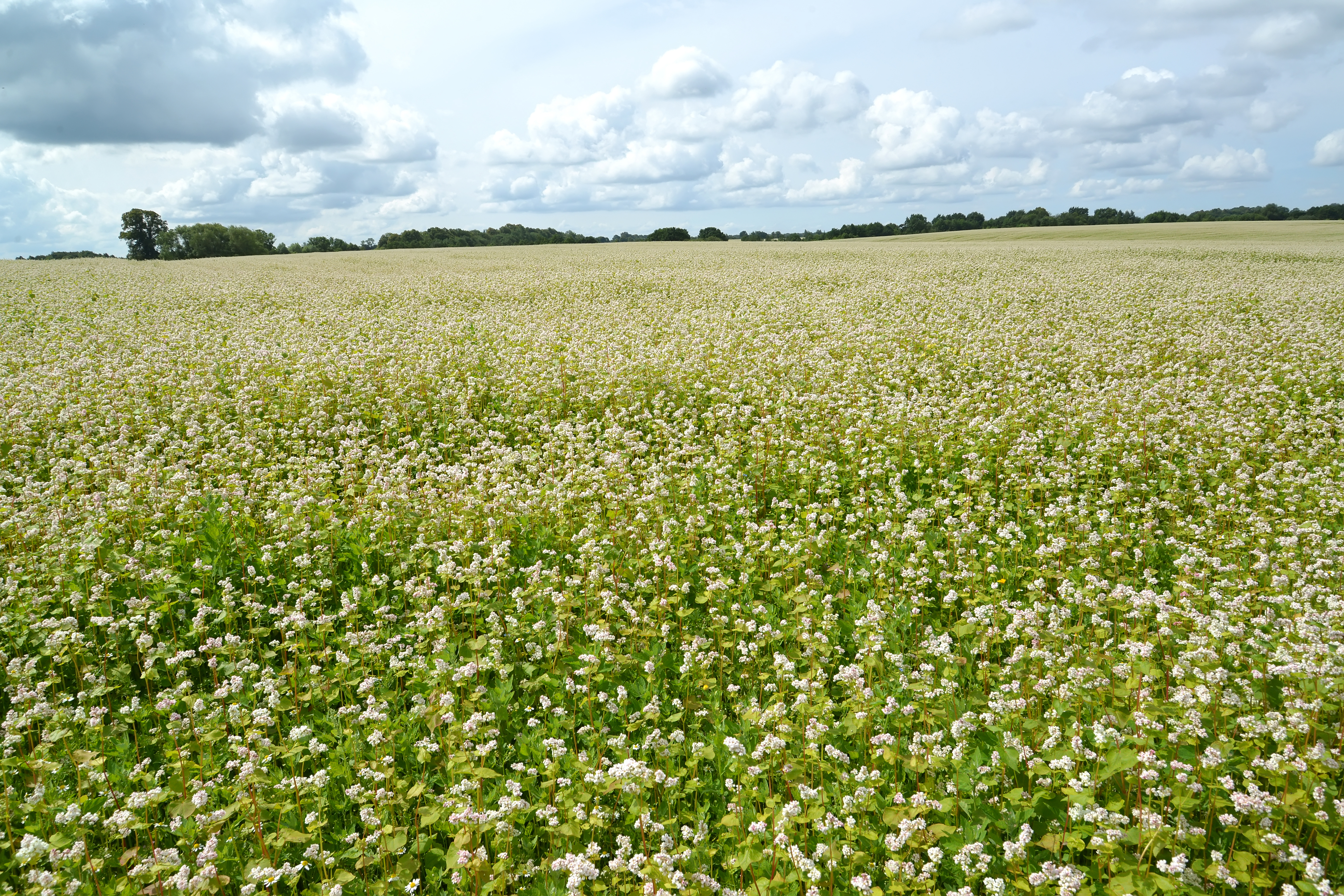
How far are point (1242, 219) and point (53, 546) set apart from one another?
128611 mm

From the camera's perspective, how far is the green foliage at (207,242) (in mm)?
105500

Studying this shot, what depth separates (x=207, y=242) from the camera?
105062 mm

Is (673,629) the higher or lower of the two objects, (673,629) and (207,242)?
the lower

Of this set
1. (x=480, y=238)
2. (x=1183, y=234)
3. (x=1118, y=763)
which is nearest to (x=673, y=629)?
(x=1118, y=763)

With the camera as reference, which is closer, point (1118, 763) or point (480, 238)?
point (1118, 763)

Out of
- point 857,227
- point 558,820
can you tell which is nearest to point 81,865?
point 558,820

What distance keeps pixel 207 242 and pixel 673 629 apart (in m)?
125

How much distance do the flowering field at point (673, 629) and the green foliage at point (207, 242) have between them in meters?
113

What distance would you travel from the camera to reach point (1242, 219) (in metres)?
96.9

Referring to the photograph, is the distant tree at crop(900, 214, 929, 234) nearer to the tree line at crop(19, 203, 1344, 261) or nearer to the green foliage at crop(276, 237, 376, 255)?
the tree line at crop(19, 203, 1344, 261)

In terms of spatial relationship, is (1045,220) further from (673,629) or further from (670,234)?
(673,629)

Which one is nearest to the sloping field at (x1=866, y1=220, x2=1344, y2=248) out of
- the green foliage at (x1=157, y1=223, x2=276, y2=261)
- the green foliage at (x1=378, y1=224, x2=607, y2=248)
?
the green foliage at (x1=378, y1=224, x2=607, y2=248)

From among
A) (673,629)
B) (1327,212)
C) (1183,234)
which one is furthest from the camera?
(1327,212)

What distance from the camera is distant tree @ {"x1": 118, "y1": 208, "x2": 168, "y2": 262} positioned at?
10550 centimetres
